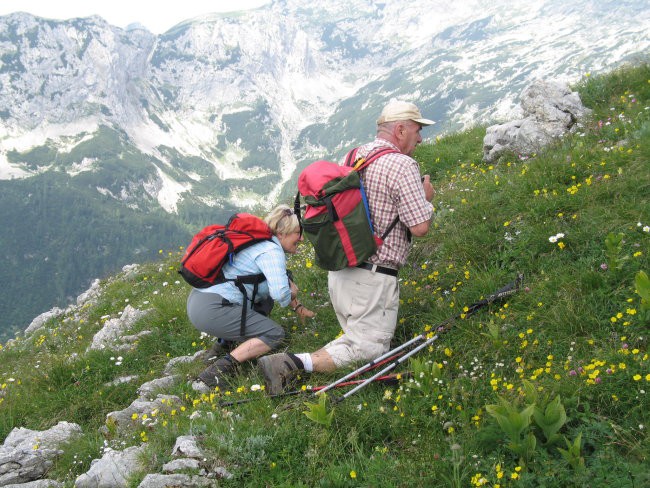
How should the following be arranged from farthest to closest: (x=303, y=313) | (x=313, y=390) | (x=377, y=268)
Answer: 1. (x=303, y=313)
2. (x=377, y=268)
3. (x=313, y=390)

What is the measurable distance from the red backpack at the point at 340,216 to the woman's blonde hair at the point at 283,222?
3.02 feet

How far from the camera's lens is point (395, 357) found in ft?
19.2

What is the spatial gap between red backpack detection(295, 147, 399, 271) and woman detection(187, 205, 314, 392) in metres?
0.89

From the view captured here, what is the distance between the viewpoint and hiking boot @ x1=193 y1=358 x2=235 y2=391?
6.41 metres

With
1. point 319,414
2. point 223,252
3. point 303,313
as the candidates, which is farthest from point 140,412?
point 319,414

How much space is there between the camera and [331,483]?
409 centimetres

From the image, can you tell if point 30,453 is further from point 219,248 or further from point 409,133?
point 409,133

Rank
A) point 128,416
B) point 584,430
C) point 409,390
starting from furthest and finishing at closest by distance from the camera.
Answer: point 128,416
point 409,390
point 584,430

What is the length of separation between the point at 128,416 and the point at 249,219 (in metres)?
3.05

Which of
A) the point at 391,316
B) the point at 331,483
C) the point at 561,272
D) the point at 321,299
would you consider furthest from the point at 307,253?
the point at 331,483

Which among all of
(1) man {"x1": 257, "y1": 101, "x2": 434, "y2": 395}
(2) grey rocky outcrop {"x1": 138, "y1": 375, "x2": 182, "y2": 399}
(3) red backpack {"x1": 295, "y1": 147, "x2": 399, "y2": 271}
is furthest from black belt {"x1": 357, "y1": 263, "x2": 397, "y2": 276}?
(2) grey rocky outcrop {"x1": 138, "y1": 375, "x2": 182, "y2": 399}

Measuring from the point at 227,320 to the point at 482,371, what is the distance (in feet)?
11.8

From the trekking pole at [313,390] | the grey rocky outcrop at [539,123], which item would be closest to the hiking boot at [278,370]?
the trekking pole at [313,390]

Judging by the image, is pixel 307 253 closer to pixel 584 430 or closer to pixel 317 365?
pixel 317 365
